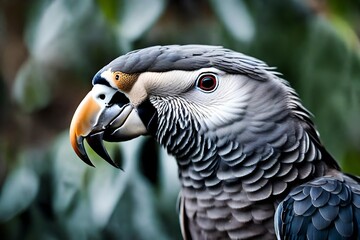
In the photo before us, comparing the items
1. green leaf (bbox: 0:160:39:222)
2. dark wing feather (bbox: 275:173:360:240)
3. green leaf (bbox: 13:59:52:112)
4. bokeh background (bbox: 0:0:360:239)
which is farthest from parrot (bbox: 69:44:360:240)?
green leaf (bbox: 13:59:52:112)

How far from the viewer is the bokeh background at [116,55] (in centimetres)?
160

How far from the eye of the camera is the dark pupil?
3.22ft

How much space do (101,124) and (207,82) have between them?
0.55 ft

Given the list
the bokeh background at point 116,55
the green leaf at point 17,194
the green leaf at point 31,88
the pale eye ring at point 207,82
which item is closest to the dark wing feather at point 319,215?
the pale eye ring at point 207,82

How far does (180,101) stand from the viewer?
3.22ft

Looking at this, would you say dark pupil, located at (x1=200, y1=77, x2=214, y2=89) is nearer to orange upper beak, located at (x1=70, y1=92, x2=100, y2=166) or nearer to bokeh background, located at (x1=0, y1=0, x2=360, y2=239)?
orange upper beak, located at (x1=70, y1=92, x2=100, y2=166)

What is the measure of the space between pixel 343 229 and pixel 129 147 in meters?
0.75

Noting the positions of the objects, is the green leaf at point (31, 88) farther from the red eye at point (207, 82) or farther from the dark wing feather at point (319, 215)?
the dark wing feather at point (319, 215)

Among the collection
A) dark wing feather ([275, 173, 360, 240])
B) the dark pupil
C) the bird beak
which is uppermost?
the dark pupil

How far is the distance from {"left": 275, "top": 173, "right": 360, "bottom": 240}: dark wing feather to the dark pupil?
0.20 meters

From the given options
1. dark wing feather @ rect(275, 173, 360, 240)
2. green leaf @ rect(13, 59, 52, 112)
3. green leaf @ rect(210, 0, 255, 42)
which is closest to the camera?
dark wing feather @ rect(275, 173, 360, 240)

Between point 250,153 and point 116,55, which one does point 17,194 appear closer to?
point 116,55

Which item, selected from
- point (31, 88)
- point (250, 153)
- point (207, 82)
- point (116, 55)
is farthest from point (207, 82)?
point (31, 88)

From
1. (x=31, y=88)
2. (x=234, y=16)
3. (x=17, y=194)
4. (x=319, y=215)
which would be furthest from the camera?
(x=31, y=88)
